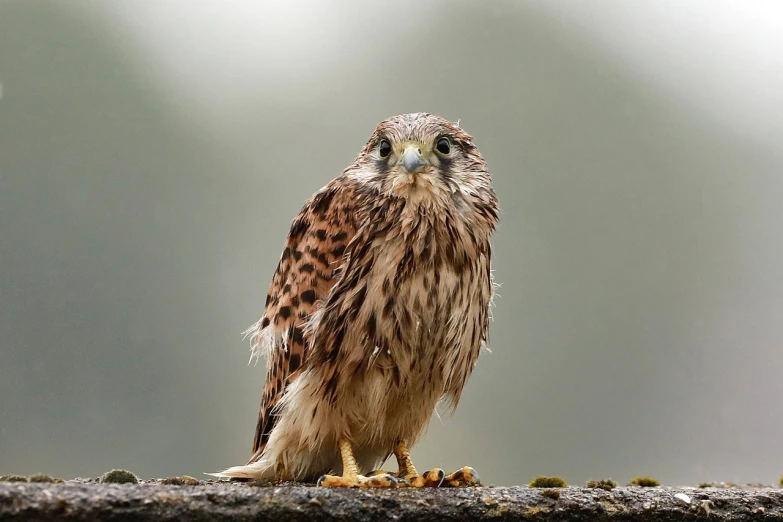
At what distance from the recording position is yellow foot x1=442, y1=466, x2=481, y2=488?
186 cm

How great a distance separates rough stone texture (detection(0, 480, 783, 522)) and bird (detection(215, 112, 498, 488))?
33 cm

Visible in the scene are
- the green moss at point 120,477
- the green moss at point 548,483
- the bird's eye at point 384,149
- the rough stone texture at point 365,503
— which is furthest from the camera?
the bird's eye at point 384,149

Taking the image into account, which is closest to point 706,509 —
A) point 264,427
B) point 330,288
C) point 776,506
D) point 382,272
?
point 776,506

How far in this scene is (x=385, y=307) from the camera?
6.20 feet

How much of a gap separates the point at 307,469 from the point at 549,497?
78 cm

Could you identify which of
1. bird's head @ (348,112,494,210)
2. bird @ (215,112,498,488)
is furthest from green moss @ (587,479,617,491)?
bird's head @ (348,112,494,210)

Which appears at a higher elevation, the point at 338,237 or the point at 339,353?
the point at 338,237

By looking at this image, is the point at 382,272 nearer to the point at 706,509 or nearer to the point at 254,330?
the point at 254,330

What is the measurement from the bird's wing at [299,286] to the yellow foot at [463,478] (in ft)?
1.48

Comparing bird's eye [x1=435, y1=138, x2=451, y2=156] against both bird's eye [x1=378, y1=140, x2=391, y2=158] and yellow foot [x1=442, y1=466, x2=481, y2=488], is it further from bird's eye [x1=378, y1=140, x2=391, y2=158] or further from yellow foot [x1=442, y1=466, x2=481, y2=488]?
yellow foot [x1=442, y1=466, x2=481, y2=488]

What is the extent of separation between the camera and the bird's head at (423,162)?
1938mm

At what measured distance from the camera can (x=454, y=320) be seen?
6.41ft

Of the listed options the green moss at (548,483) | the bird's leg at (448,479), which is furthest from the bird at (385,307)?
the green moss at (548,483)

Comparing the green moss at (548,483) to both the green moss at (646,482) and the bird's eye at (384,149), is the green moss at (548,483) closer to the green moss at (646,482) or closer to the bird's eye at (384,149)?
the green moss at (646,482)
